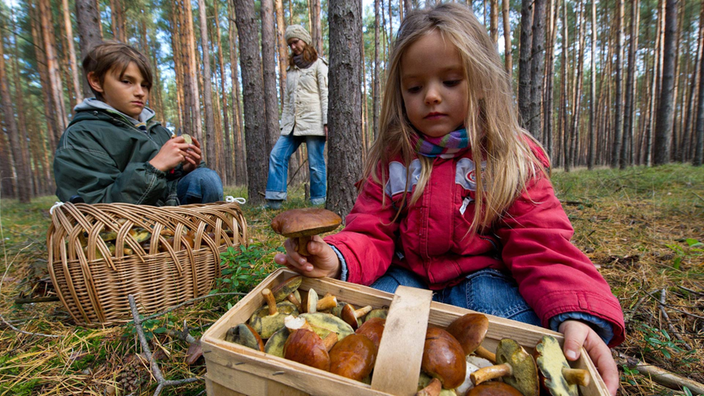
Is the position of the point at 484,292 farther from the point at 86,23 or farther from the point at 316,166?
the point at 86,23

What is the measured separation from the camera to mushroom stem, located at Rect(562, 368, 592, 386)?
800 millimetres

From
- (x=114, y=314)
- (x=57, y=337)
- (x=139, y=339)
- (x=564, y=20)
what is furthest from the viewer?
(x=564, y=20)

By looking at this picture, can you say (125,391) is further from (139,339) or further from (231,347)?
(231,347)

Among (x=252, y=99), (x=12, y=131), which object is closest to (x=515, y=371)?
(x=252, y=99)

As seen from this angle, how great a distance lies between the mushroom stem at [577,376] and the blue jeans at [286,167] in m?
4.27

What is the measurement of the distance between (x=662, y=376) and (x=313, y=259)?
147cm

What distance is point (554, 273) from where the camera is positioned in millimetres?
1243

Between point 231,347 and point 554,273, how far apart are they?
120 centimetres

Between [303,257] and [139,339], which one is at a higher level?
[303,257]

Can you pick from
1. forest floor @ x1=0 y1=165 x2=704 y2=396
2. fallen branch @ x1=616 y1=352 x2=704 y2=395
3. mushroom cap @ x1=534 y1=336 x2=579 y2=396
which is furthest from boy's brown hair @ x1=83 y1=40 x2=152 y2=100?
fallen branch @ x1=616 y1=352 x2=704 y2=395

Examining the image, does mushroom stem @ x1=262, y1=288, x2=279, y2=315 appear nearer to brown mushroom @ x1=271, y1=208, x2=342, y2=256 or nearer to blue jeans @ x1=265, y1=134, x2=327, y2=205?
brown mushroom @ x1=271, y1=208, x2=342, y2=256

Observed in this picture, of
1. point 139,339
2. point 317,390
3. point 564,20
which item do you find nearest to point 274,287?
point 317,390

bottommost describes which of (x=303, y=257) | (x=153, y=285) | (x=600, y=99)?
(x=153, y=285)

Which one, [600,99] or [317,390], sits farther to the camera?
[600,99]
